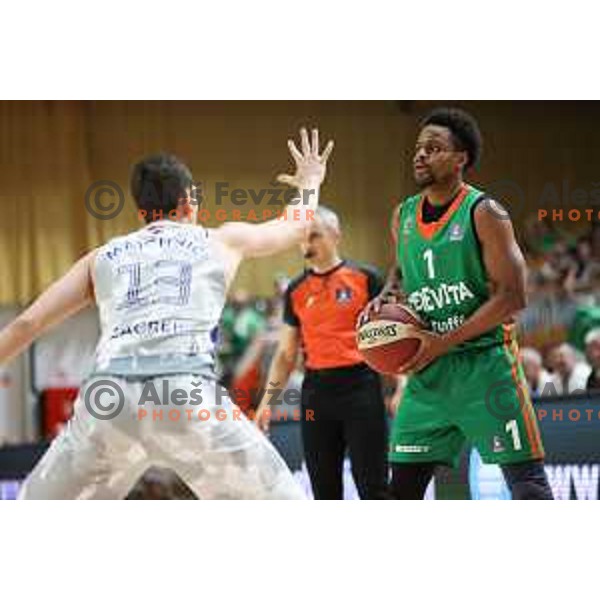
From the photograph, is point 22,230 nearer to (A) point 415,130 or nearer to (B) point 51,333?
(B) point 51,333

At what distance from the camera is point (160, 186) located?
5.33m

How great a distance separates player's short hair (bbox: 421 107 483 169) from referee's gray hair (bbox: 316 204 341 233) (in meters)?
Result: 0.65

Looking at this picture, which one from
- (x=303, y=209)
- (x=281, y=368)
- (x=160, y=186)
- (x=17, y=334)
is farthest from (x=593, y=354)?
(x=17, y=334)

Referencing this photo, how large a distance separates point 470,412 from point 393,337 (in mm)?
433

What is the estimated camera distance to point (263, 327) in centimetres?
660

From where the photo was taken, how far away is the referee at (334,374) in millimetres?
5930

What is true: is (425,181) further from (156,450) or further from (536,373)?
(156,450)

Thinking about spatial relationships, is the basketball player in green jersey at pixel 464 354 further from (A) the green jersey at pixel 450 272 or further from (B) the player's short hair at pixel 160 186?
(B) the player's short hair at pixel 160 186

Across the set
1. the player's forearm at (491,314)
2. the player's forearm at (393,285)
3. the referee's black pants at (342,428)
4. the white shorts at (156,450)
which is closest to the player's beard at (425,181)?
the player's forearm at (393,285)

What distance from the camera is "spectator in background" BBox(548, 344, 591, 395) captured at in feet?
20.7

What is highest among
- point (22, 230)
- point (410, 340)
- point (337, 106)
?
point (337, 106)
